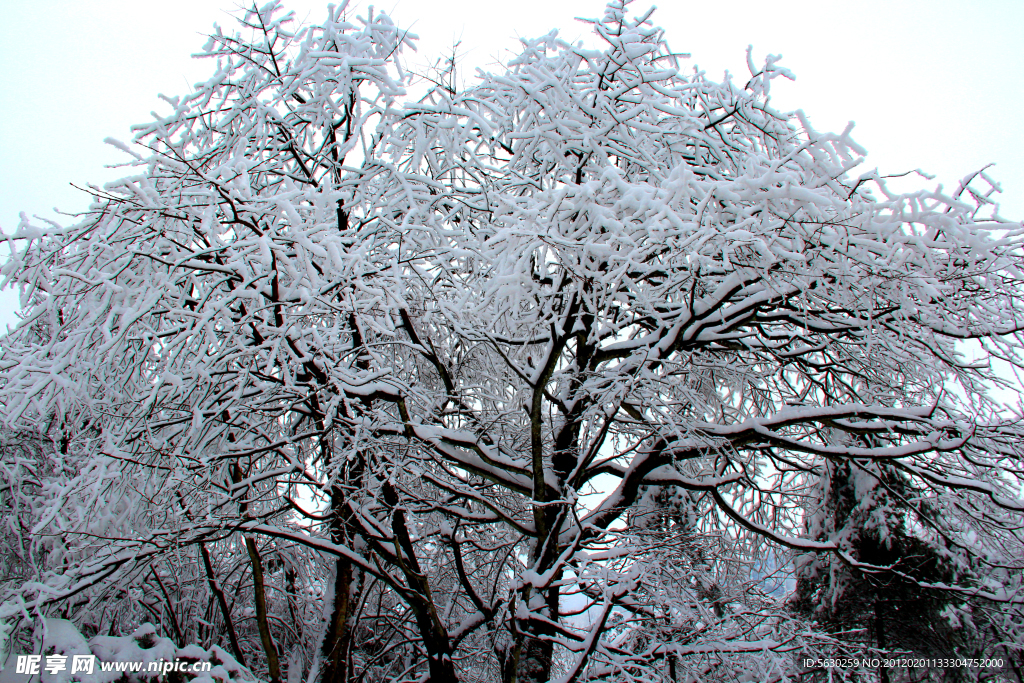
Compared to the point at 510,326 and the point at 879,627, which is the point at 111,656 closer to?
the point at 510,326

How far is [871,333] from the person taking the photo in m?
3.87

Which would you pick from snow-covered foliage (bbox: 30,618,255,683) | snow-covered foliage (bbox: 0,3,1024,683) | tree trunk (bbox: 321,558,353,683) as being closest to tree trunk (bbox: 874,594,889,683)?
snow-covered foliage (bbox: 0,3,1024,683)

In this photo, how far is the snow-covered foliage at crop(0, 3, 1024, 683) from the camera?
3.42 meters

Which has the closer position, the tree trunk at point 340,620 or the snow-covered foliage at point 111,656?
the snow-covered foliage at point 111,656

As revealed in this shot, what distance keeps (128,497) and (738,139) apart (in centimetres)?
557

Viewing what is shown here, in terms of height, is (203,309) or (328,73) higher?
(328,73)

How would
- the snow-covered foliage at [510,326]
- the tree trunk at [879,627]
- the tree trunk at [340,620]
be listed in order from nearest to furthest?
the snow-covered foliage at [510,326] → the tree trunk at [340,620] → the tree trunk at [879,627]

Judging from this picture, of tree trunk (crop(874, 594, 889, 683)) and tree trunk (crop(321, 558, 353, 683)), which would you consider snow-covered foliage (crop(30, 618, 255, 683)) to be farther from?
tree trunk (crop(874, 594, 889, 683))

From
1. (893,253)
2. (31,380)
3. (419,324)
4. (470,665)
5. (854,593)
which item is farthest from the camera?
(854,593)

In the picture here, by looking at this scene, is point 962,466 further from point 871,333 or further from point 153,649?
point 153,649

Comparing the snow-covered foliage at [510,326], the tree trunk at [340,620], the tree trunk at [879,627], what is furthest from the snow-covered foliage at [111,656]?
the tree trunk at [879,627]

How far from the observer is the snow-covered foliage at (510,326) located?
3424mm

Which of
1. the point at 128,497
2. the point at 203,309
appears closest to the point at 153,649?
the point at 128,497

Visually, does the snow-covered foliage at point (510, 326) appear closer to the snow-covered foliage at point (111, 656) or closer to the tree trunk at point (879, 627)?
the snow-covered foliage at point (111, 656)
